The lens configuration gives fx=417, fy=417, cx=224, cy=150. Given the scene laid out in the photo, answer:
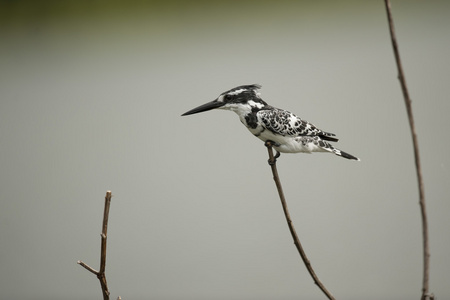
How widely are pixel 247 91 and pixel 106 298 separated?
1.57 feet

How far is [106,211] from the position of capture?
0.57 m

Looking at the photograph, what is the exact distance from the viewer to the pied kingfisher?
85 cm

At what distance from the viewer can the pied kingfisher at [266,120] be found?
85 cm

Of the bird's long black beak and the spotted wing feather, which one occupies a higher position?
the bird's long black beak

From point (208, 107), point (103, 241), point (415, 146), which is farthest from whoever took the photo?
point (208, 107)

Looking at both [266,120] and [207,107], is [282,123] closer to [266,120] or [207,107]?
[266,120]

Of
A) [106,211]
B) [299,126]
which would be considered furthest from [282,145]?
[106,211]

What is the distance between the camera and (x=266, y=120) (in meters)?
0.84

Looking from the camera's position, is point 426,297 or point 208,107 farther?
point 208,107

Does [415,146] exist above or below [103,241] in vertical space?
above

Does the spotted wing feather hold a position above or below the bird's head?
below

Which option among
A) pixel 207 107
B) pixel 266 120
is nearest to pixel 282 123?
pixel 266 120

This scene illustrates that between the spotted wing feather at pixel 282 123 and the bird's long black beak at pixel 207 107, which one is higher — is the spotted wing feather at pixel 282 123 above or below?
below

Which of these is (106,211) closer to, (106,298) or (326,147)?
(106,298)
